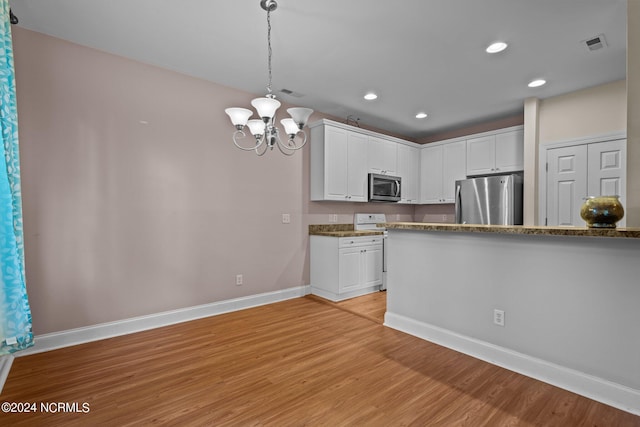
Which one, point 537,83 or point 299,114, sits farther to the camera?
point 537,83

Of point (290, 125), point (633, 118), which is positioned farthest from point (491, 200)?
point (290, 125)

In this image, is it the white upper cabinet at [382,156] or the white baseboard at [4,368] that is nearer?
the white baseboard at [4,368]

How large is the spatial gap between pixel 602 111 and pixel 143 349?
5446 millimetres

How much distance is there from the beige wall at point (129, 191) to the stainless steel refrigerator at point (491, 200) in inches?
113

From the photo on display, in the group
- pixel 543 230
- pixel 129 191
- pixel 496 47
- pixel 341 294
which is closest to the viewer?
pixel 543 230

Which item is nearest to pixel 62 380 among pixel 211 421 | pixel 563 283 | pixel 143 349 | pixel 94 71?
pixel 143 349

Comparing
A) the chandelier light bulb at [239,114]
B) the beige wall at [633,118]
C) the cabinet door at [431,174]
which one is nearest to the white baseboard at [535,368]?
the beige wall at [633,118]

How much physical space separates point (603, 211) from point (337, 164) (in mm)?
3000

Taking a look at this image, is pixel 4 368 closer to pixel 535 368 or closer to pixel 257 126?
pixel 257 126

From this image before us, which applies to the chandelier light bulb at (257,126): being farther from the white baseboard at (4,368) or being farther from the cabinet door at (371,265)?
the cabinet door at (371,265)

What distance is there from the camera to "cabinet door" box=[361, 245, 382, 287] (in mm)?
4379

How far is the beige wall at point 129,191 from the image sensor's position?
2617 mm

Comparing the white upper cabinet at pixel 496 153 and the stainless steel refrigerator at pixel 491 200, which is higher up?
the white upper cabinet at pixel 496 153

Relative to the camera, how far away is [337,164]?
4.42 meters
